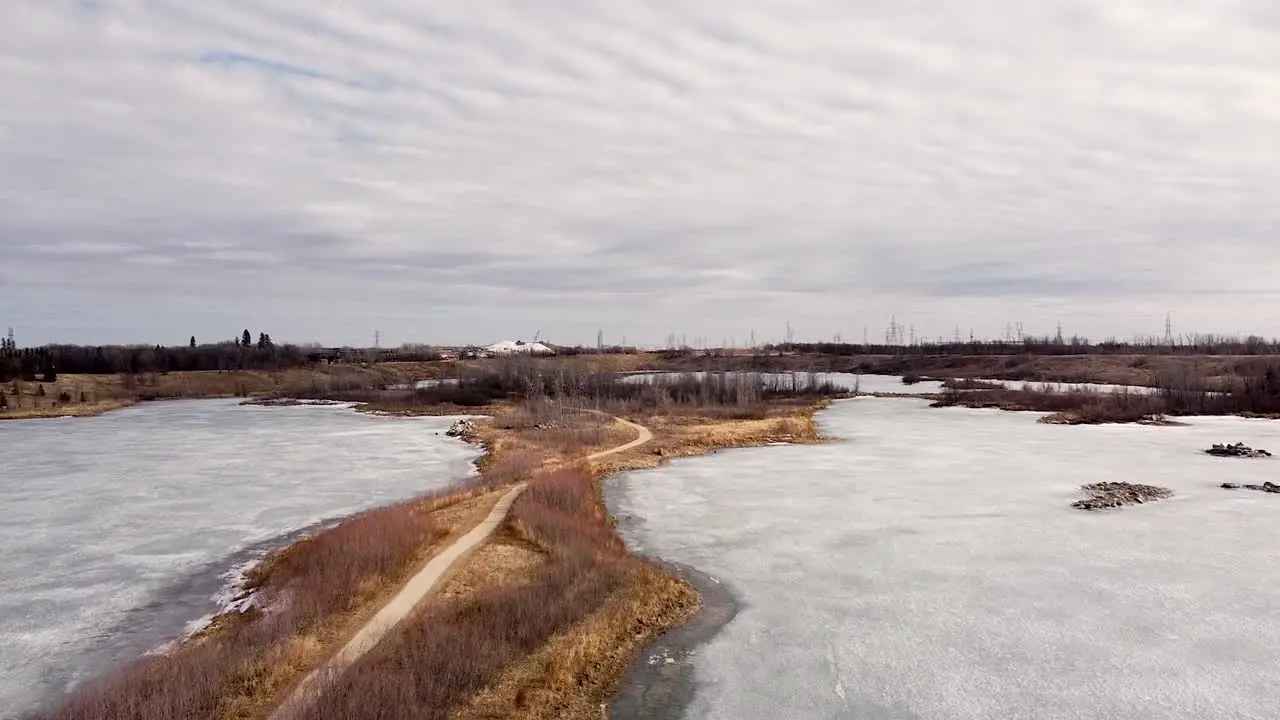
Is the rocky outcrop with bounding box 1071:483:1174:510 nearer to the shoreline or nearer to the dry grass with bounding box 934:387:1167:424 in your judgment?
the shoreline

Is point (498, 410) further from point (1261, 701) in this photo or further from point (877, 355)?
point (877, 355)

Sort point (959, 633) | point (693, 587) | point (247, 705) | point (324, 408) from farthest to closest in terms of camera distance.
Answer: point (324, 408), point (693, 587), point (959, 633), point (247, 705)

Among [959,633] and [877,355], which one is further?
[877,355]

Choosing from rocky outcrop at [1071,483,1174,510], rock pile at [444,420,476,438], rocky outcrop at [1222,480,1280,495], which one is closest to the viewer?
Result: rocky outcrop at [1071,483,1174,510]

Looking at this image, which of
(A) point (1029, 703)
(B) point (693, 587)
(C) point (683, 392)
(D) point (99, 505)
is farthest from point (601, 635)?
(C) point (683, 392)

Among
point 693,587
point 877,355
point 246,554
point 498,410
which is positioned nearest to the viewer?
point 693,587

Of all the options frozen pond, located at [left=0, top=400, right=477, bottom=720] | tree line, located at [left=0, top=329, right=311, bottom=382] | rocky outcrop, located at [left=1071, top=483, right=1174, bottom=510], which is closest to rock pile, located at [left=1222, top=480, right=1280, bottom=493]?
rocky outcrop, located at [left=1071, top=483, right=1174, bottom=510]
